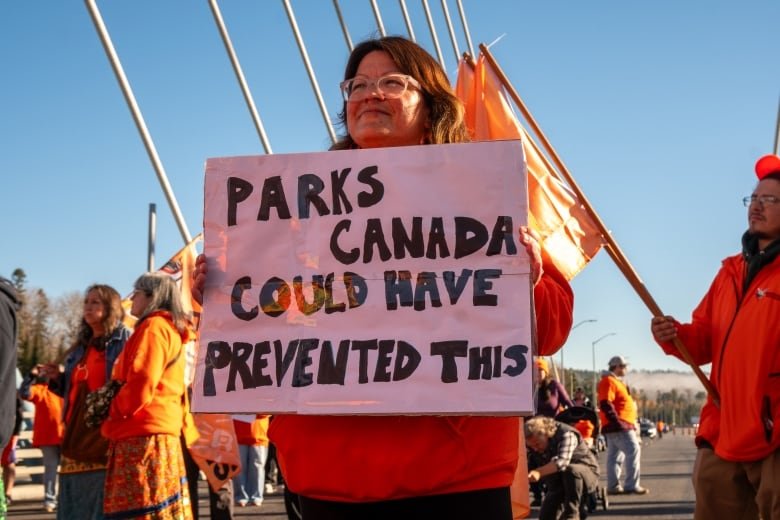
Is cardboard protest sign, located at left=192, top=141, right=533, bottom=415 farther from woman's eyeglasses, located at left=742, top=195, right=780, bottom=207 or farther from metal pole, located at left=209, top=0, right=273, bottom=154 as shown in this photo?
metal pole, located at left=209, top=0, right=273, bottom=154

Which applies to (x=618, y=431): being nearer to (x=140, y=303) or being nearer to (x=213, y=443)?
(x=213, y=443)

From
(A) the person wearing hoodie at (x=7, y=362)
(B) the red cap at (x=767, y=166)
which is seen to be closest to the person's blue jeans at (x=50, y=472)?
(A) the person wearing hoodie at (x=7, y=362)

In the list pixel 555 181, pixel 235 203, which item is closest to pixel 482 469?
pixel 235 203

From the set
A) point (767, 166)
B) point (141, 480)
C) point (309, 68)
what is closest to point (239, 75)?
point (309, 68)

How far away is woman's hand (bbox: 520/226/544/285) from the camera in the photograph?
236 centimetres

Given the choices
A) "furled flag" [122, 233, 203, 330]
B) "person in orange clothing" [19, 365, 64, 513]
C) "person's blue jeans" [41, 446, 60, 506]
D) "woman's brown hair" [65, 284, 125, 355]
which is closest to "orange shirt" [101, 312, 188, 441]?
"woman's brown hair" [65, 284, 125, 355]

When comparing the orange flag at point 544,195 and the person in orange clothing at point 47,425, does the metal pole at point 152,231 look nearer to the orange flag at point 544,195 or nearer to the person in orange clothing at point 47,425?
the person in orange clothing at point 47,425

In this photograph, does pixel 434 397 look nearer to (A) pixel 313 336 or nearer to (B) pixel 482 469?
(B) pixel 482 469

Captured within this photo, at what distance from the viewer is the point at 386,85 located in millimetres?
2684

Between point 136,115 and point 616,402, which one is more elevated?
point 136,115

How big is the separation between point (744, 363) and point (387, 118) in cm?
223

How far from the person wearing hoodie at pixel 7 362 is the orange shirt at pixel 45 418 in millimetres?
8968

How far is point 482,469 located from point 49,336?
9450 centimetres

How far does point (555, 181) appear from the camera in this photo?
14.9 ft
